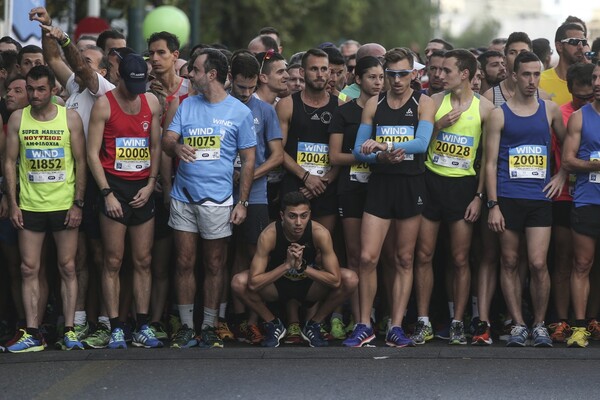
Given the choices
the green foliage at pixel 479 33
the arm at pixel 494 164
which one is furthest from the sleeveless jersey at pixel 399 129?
the green foliage at pixel 479 33

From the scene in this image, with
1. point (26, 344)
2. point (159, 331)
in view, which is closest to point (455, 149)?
point (159, 331)

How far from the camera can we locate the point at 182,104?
1021 cm

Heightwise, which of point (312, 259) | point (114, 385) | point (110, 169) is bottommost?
point (114, 385)

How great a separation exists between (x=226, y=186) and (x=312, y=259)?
87 cm

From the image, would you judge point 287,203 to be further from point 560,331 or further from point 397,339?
point 560,331

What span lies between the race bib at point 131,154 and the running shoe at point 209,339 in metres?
1.34

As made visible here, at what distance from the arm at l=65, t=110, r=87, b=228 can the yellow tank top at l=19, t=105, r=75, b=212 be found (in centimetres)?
4

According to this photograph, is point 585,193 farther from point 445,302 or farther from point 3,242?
point 3,242

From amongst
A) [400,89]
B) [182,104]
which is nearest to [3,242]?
[182,104]

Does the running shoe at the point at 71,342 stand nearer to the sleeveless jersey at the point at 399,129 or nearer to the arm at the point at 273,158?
the arm at the point at 273,158

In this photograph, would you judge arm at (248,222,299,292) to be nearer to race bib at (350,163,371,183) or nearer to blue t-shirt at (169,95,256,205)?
blue t-shirt at (169,95,256,205)

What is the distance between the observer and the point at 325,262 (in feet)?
33.5

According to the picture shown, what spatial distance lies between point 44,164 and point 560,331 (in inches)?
164

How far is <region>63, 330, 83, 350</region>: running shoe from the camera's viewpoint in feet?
32.9
